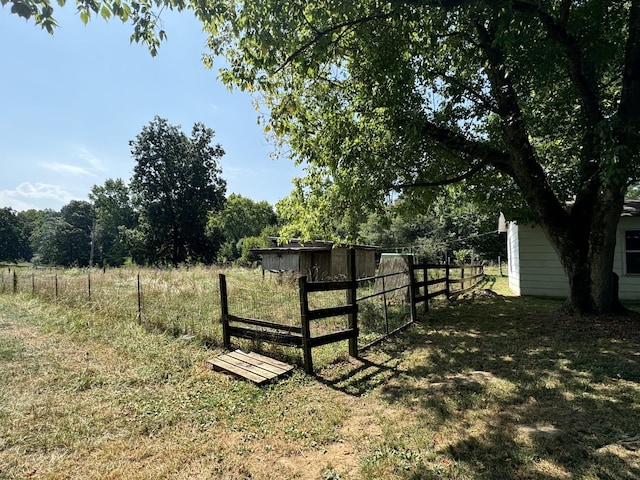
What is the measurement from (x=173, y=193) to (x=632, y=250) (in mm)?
37273

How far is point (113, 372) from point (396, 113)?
6.30m

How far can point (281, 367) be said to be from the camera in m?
4.95

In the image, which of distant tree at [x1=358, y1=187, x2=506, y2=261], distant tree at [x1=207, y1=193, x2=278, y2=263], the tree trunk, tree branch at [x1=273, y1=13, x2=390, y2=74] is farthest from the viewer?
distant tree at [x1=207, y1=193, x2=278, y2=263]

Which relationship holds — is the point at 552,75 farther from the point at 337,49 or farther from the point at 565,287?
the point at 565,287

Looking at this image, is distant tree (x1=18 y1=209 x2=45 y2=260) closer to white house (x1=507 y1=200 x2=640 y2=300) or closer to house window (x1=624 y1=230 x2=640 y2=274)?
white house (x1=507 y1=200 x2=640 y2=300)

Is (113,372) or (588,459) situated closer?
(588,459)

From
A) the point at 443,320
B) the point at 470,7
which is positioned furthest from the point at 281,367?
the point at 470,7

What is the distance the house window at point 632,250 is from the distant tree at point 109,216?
190 ft

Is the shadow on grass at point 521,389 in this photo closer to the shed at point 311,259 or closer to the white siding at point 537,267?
the white siding at point 537,267

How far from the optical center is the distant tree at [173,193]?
3684cm

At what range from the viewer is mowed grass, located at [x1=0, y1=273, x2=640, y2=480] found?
2.73 meters

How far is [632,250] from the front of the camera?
10.3m

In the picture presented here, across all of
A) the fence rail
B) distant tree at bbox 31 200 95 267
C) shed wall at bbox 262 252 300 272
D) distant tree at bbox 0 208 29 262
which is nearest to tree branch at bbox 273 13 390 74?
the fence rail

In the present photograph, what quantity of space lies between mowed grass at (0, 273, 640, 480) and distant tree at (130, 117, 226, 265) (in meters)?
32.1
